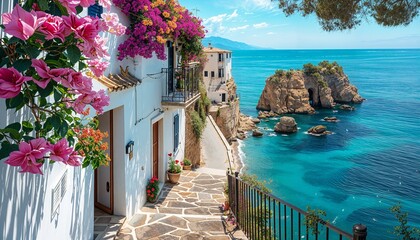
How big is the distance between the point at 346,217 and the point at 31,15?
28.5m

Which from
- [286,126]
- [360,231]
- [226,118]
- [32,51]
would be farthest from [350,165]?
[32,51]

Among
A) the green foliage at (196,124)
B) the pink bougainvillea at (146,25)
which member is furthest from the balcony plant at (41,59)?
the green foliage at (196,124)

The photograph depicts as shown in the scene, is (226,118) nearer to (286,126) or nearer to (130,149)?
(286,126)

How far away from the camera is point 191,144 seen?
60.2ft

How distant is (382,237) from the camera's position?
22562 mm

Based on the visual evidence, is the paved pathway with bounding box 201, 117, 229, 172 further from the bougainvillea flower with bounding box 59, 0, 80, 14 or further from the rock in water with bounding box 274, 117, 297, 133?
the rock in water with bounding box 274, 117, 297, 133

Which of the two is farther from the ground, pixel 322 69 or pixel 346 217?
pixel 322 69

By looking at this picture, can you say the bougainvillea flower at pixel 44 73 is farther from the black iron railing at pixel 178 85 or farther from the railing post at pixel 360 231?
the black iron railing at pixel 178 85

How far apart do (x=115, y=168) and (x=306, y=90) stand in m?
65.7

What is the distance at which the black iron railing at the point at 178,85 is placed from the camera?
1179 centimetres

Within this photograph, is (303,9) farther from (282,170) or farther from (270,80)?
(270,80)

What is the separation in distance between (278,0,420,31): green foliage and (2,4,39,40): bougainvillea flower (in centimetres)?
727

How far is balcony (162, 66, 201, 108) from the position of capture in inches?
457

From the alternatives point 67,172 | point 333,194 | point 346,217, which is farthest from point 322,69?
point 67,172
